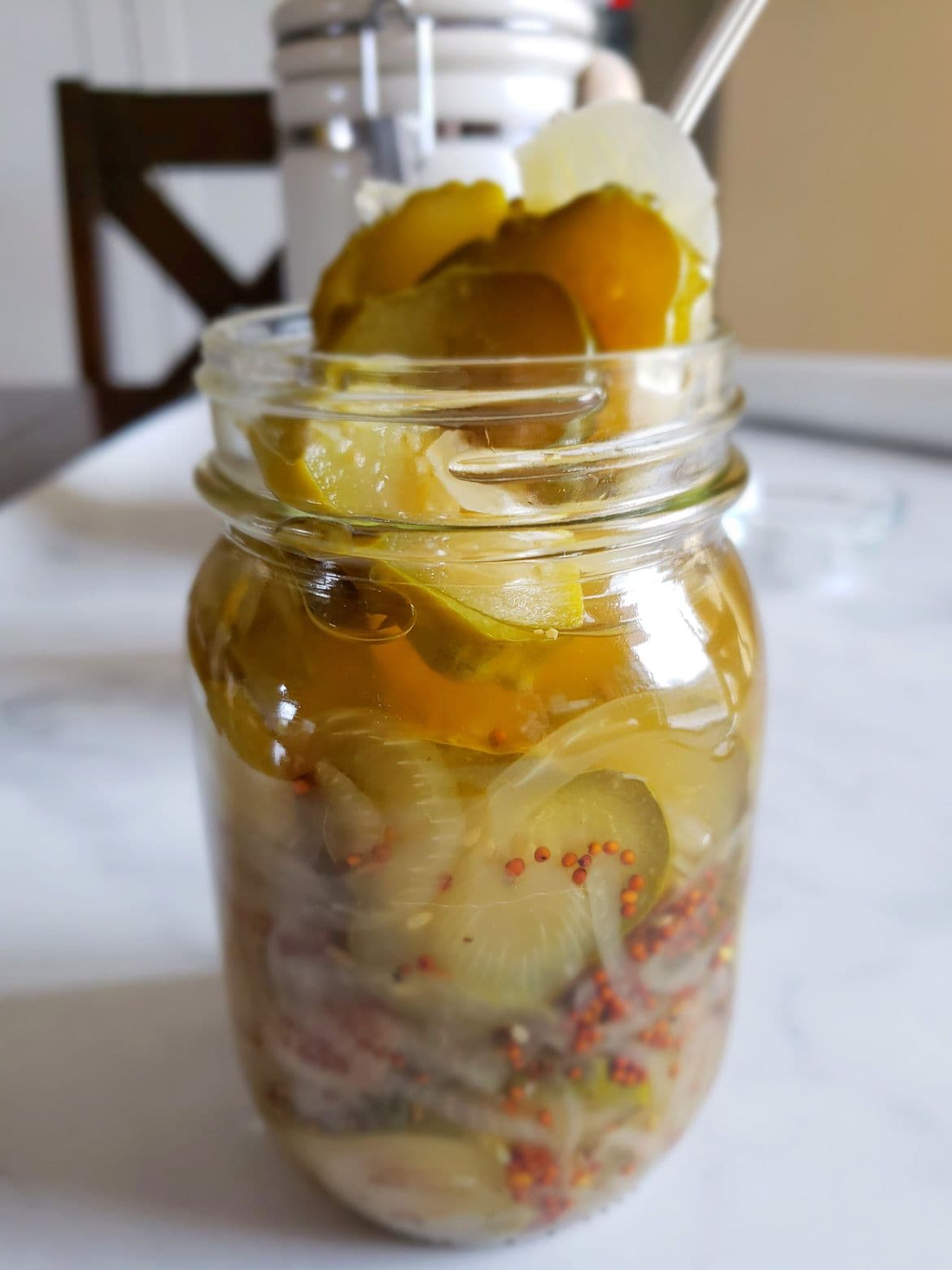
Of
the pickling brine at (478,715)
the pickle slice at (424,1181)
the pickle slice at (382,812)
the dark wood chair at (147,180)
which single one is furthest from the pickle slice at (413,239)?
the dark wood chair at (147,180)

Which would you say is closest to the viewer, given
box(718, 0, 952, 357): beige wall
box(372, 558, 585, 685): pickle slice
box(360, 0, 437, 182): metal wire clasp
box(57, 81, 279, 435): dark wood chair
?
box(372, 558, 585, 685): pickle slice

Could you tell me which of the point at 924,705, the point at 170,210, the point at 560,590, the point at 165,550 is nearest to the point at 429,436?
the point at 560,590

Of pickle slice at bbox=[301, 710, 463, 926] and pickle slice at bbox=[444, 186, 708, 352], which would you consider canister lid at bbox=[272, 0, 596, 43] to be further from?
pickle slice at bbox=[301, 710, 463, 926]

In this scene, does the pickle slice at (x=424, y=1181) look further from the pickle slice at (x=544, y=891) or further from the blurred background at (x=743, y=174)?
the blurred background at (x=743, y=174)

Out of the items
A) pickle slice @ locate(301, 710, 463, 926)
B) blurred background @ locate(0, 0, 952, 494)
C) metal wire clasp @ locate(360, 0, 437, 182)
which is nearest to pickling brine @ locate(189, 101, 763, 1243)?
pickle slice @ locate(301, 710, 463, 926)

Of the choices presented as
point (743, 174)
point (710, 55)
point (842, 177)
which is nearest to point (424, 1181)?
point (710, 55)

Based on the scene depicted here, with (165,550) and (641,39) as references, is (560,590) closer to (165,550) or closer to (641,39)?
(165,550)

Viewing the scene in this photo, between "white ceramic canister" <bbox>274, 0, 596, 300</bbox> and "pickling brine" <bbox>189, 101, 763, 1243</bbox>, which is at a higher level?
"white ceramic canister" <bbox>274, 0, 596, 300</bbox>
